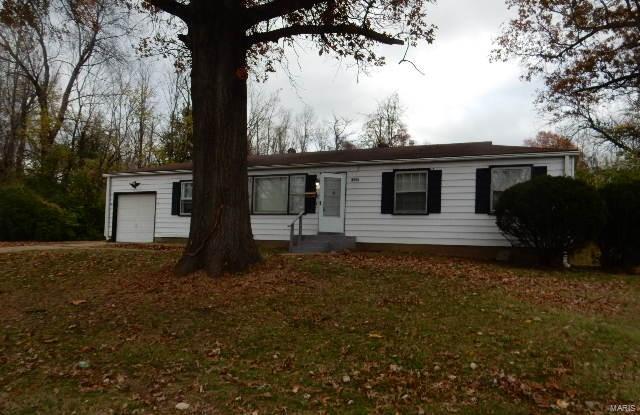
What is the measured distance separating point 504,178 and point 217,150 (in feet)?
25.7

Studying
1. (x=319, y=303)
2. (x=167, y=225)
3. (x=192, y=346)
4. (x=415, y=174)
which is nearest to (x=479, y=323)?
(x=319, y=303)

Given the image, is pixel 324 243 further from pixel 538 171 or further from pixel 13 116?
pixel 13 116

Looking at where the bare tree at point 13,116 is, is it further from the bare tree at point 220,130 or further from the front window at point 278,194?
the bare tree at point 220,130

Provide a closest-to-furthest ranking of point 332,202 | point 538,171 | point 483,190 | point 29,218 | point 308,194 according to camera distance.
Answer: point 538,171 < point 483,190 < point 332,202 < point 308,194 < point 29,218

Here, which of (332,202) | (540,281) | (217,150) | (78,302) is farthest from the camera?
(332,202)

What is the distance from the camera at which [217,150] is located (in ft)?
28.9

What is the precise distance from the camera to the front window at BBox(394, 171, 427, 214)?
45.9 feet

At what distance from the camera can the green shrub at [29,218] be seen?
19359mm

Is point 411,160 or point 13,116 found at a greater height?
point 13,116

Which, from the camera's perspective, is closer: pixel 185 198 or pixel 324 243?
pixel 324 243

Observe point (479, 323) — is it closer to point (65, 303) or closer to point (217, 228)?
point (217, 228)

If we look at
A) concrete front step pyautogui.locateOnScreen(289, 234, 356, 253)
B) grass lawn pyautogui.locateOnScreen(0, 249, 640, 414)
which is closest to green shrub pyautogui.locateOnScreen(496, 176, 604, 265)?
Answer: grass lawn pyautogui.locateOnScreen(0, 249, 640, 414)

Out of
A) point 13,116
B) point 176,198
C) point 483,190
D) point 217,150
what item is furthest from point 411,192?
point 13,116

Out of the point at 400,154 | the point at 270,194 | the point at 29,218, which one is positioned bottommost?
the point at 29,218
